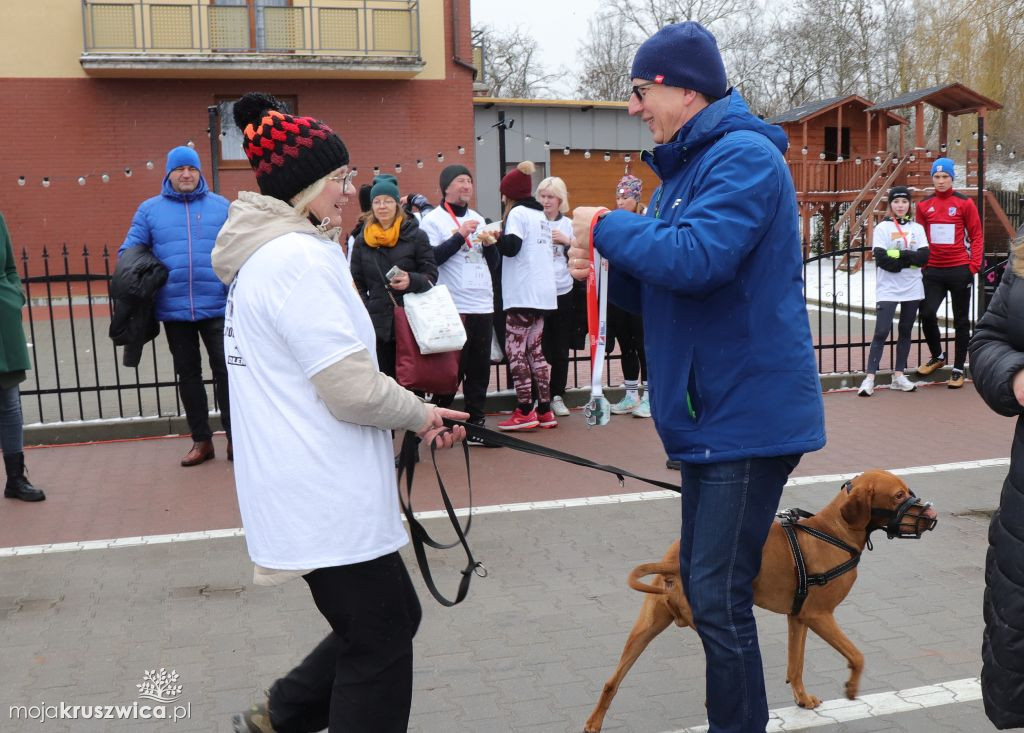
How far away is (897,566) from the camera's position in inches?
198

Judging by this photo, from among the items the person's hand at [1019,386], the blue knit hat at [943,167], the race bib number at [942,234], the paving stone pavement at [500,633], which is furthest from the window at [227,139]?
the person's hand at [1019,386]

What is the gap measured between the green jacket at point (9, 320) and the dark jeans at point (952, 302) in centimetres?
777

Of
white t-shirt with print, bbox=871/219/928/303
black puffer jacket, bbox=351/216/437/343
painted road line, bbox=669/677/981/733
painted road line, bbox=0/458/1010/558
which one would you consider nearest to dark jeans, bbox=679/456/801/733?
painted road line, bbox=669/677/981/733

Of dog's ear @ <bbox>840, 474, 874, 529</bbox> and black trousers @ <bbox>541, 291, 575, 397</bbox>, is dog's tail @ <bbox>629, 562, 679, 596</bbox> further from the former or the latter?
black trousers @ <bbox>541, 291, 575, 397</bbox>

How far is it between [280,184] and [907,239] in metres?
8.05

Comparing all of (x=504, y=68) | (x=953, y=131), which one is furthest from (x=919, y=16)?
(x=504, y=68)

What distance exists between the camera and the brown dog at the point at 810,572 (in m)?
3.40

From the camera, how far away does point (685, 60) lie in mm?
2785

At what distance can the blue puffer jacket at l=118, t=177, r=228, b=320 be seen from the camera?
6965 millimetres

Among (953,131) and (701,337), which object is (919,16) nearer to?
(953,131)

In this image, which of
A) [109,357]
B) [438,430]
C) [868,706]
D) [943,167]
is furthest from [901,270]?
[109,357]

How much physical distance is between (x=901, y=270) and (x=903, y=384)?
1075 mm

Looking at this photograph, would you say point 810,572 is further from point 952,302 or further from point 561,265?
point 952,302

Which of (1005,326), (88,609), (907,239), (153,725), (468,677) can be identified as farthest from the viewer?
(907,239)
